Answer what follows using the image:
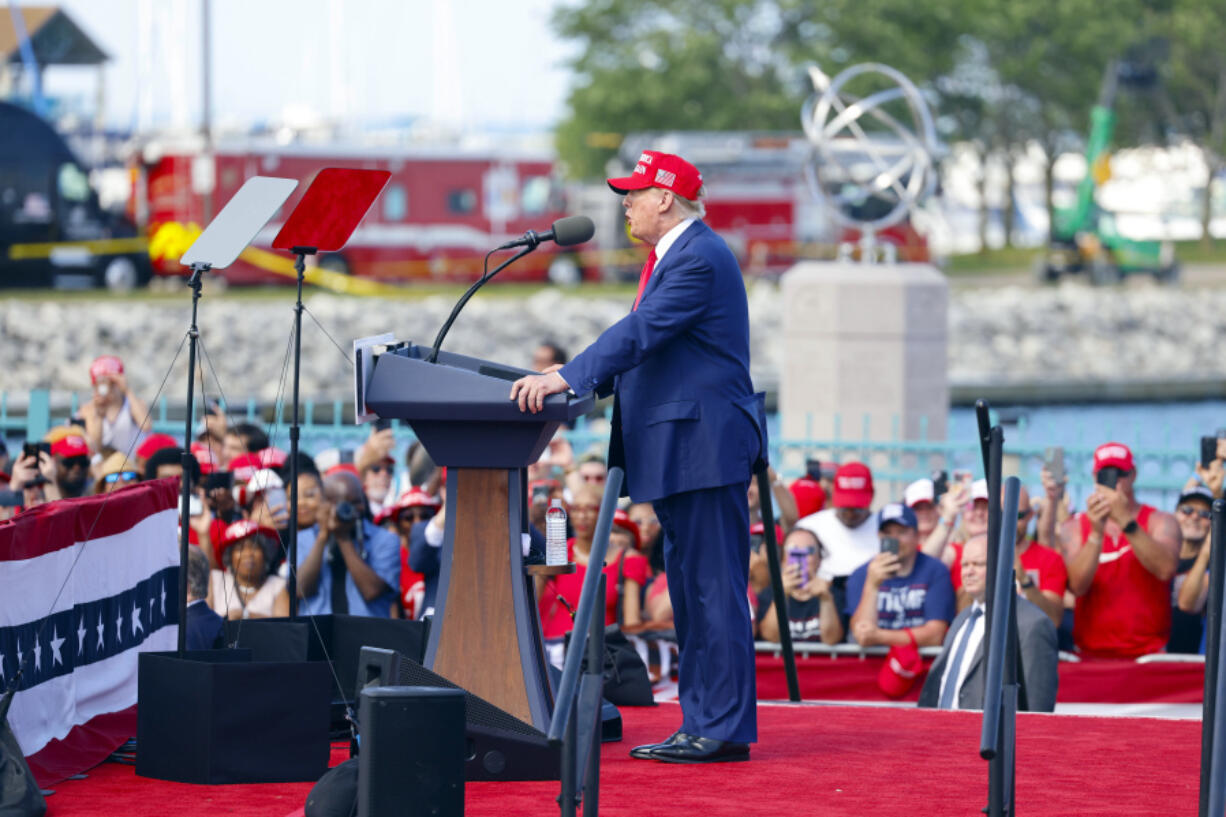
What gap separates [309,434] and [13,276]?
26.8 meters

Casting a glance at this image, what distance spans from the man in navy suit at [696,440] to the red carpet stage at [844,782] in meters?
0.24

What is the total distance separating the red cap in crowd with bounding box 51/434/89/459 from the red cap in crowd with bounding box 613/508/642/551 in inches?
115

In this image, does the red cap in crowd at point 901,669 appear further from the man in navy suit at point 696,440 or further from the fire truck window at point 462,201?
the fire truck window at point 462,201

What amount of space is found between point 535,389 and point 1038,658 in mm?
2926

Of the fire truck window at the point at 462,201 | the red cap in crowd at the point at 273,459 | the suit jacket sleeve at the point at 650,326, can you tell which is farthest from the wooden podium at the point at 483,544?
the fire truck window at the point at 462,201

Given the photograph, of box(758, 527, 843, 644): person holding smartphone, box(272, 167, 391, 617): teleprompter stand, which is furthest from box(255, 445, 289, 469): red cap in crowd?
box(272, 167, 391, 617): teleprompter stand

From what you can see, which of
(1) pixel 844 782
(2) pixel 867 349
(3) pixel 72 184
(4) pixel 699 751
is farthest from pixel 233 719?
(3) pixel 72 184

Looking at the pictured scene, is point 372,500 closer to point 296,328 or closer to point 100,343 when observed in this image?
point 296,328

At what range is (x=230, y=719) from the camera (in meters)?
6.03

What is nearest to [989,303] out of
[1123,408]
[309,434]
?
[1123,408]

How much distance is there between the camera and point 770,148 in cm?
4506

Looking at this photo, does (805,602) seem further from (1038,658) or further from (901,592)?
(1038,658)

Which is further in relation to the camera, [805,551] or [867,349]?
[867,349]

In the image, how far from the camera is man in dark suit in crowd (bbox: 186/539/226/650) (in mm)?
7480
